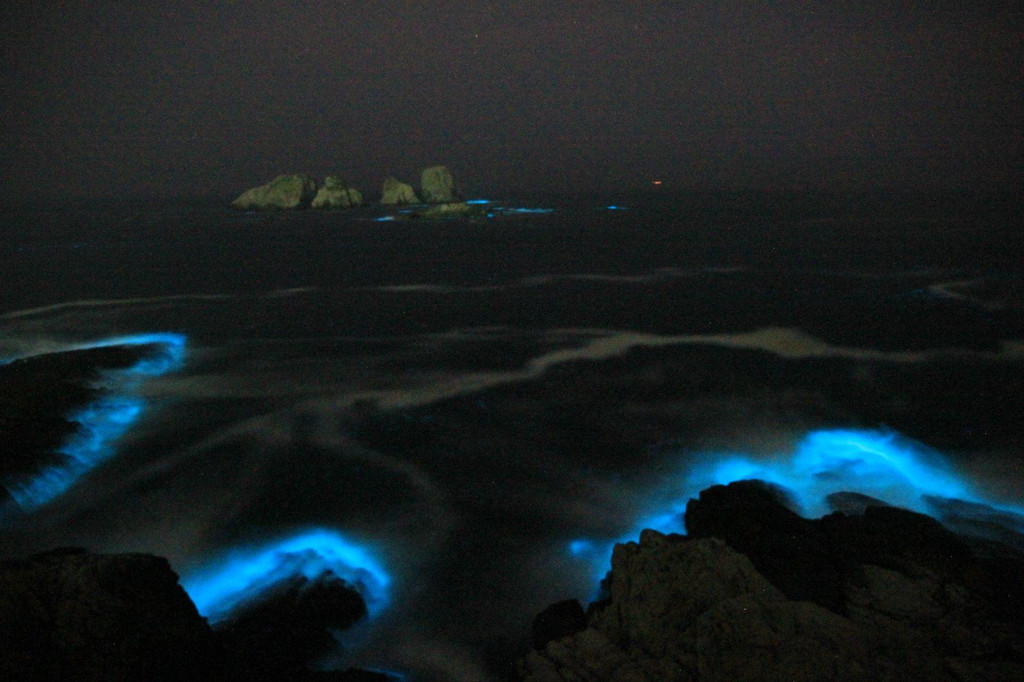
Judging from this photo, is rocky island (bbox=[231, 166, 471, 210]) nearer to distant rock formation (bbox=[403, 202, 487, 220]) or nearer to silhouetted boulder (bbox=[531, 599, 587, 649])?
distant rock formation (bbox=[403, 202, 487, 220])

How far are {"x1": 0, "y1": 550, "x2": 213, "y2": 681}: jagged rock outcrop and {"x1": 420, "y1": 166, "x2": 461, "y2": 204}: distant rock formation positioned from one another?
108 metres

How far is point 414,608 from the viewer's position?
6605 millimetres

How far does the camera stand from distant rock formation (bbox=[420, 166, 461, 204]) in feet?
356

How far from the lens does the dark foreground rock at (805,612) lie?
4141 millimetres

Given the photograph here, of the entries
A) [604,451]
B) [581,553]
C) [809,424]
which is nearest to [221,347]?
[604,451]

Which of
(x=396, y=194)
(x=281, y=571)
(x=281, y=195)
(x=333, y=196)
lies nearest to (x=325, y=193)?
(x=333, y=196)

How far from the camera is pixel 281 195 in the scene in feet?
326

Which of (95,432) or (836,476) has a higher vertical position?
(95,432)

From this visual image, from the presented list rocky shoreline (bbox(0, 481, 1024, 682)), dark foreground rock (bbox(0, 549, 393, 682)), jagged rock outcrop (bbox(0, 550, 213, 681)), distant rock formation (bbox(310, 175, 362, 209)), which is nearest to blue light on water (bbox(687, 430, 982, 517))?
rocky shoreline (bbox(0, 481, 1024, 682))

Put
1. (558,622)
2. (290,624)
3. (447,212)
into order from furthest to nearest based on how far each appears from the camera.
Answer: (447,212)
(290,624)
(558,622)

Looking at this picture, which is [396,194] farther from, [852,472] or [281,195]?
[852,472]

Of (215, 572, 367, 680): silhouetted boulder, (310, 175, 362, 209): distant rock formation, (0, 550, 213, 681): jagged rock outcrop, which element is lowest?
(215, 572, 367, 680): silhouetted boulder

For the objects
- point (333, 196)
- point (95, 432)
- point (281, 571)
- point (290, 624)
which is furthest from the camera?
point (333, 196)

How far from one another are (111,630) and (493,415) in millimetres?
8853
